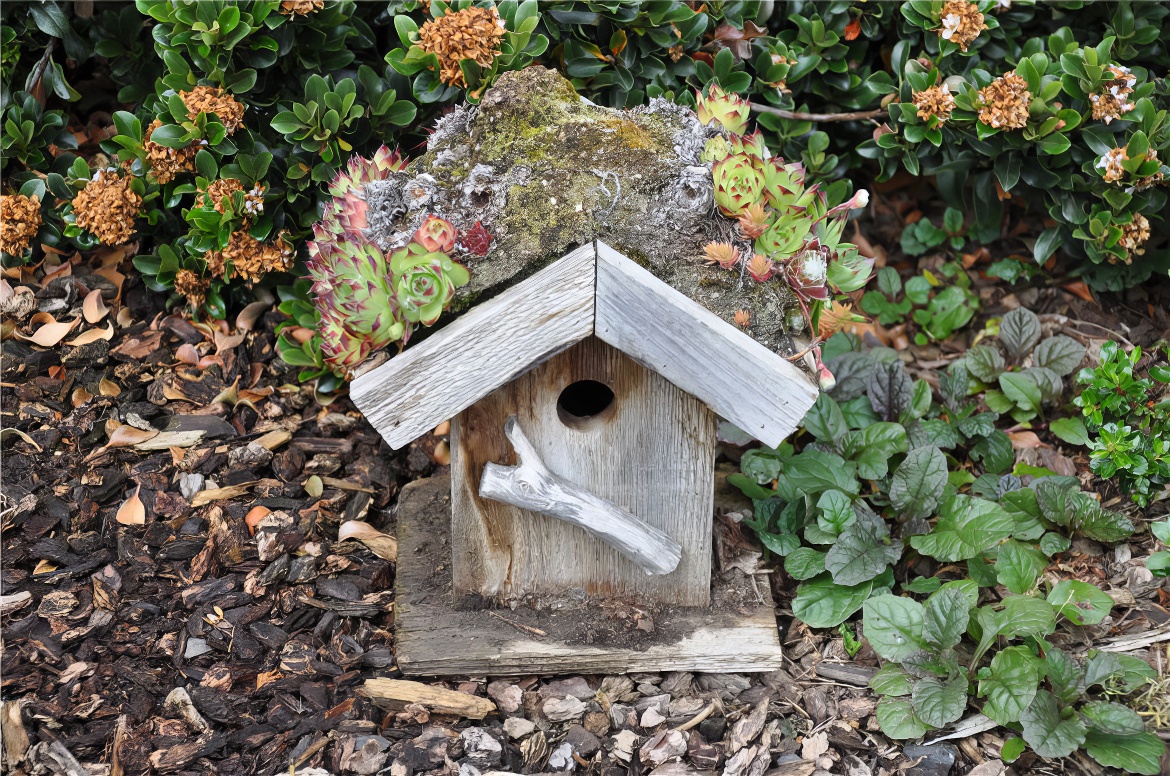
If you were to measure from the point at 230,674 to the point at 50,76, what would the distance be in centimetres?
185

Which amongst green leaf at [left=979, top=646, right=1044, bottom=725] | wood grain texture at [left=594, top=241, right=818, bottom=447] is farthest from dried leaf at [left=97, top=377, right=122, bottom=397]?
green leaf at [left=979, top=646, right=1044, bottom=725]

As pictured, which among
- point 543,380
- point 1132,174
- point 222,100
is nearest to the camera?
point 543,380

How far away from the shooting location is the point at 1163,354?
313cm

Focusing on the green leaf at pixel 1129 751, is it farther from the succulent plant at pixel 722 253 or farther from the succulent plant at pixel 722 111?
the succulent plant at pixel 722 111

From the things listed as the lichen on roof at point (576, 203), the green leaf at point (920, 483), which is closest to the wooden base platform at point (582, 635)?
the green leaf at point (920, 483)

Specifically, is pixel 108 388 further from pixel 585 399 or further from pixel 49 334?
pixel 585 399

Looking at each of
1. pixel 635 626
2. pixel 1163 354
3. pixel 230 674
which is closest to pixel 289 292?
pixel 230 674

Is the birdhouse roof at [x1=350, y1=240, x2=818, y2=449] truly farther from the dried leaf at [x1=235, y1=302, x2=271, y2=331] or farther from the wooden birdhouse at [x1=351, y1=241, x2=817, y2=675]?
the dried leaf at [x1=235, y1=302, x2=271, y2=331]

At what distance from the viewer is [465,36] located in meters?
2.56

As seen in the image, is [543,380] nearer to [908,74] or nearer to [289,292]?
[289,292]

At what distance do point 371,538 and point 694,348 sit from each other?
1.23 metres

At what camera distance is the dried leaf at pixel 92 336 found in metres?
3.03

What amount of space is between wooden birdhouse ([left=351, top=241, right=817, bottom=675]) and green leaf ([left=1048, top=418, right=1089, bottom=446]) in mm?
1032

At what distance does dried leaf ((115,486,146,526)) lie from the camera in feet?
8.89
